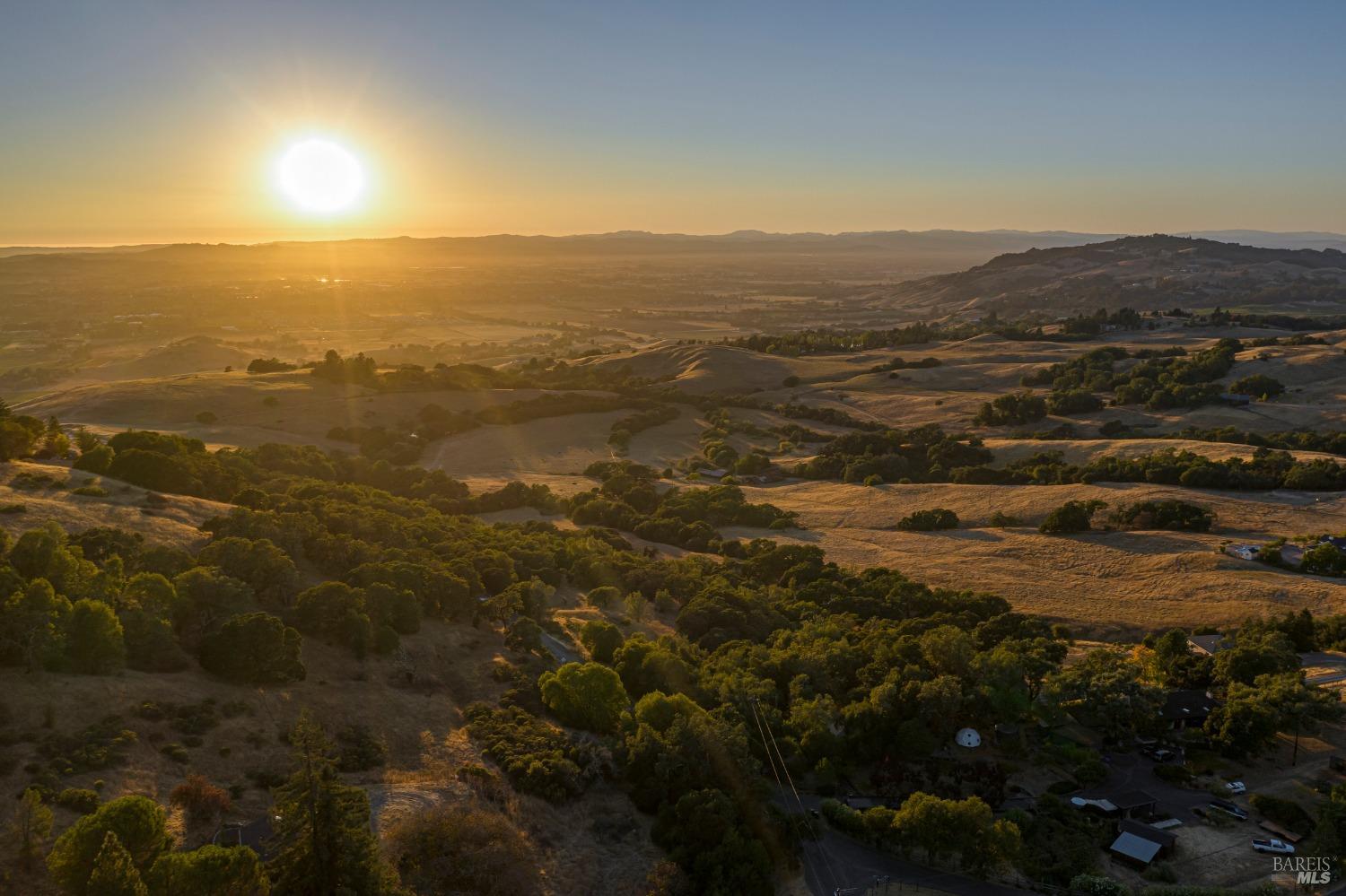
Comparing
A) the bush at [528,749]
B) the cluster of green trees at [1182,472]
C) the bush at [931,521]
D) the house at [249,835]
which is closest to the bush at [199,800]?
the house at [249,835]

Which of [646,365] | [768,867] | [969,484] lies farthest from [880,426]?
[768,867]

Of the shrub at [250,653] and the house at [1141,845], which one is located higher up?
the shrub at [250,653]

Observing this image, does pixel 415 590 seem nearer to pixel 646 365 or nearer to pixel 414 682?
pixel 414 682

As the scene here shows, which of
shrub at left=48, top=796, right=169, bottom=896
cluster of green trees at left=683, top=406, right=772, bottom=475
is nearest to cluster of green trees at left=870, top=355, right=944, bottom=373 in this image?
cluster of green trees at left=683, top=406, right=772, bottom=475

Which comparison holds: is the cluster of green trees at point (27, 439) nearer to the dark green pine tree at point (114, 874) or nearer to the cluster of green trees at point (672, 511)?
the cluster of green trees at point (672, 511)

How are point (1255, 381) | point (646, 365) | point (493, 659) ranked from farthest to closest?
1. point (646, 365)
2. point (1255, 381)
3. point (493, 659)

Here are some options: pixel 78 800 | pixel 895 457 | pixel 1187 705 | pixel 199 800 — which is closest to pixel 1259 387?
pixel 895 457

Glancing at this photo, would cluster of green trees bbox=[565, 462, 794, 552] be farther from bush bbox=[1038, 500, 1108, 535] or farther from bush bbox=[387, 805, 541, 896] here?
bush bbox=[387, 805, 541, 896]
